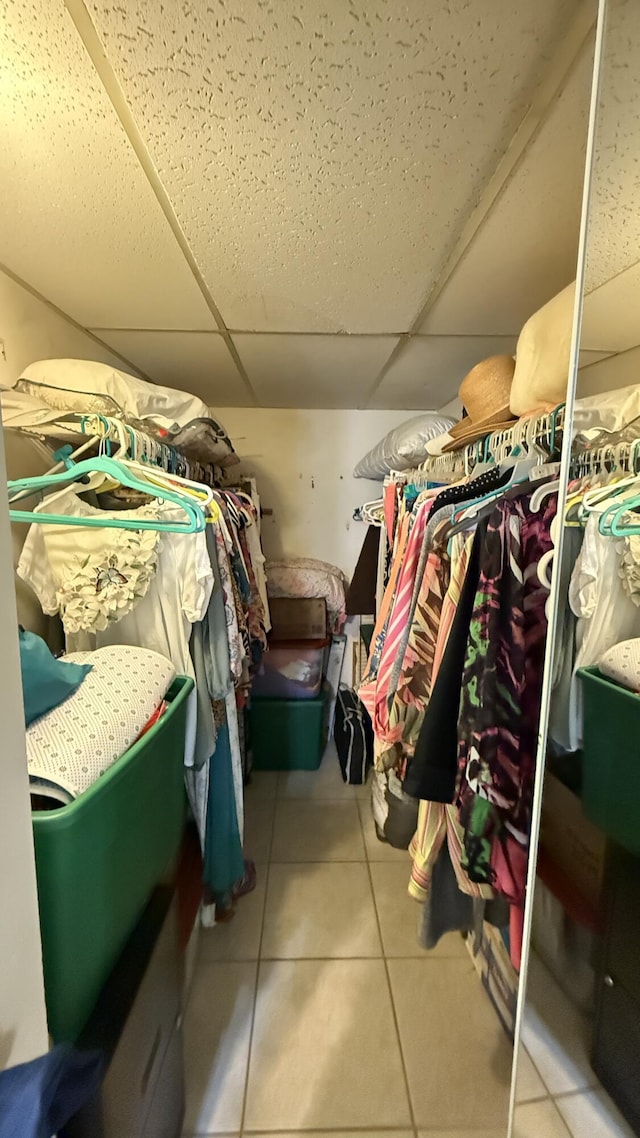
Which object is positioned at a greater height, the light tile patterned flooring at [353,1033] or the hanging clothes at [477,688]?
the hanging clothes at [477,688]

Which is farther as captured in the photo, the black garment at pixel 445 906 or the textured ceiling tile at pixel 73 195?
the black garment at pixel 445 906

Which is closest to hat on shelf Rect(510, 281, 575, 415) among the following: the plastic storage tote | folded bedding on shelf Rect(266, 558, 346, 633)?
folded bedding on shelf Rect(266, 558, 346, 633)

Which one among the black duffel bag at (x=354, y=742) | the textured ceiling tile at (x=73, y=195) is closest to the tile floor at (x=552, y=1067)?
the black duffel bag at (x=354, y=742)

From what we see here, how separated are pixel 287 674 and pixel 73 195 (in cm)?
199

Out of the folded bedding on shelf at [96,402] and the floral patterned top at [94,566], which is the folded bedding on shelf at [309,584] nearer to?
the folded bedding on shelf at [96,402]

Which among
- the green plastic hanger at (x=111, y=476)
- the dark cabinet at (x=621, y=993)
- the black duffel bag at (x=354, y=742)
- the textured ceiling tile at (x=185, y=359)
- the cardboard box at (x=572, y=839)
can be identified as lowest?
the black duffel bag at (x=354, y=742)

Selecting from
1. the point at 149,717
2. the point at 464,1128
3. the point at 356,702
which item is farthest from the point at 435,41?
the point at 356,702

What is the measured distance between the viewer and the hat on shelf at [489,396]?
1.29 metres

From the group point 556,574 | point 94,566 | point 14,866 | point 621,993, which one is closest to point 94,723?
point 14,866

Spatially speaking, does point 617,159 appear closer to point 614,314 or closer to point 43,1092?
point 614,314

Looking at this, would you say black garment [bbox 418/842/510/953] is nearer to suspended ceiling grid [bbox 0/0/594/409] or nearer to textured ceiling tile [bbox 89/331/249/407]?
suspended ceiling grid [bbox 0/0/594/409]

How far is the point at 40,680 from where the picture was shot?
750 millimetres

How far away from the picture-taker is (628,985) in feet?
2.64

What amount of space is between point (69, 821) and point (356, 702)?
78.4 inches
